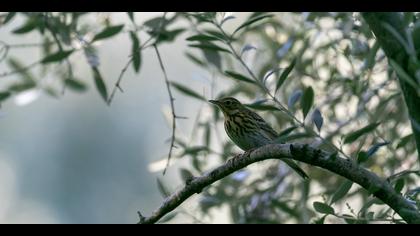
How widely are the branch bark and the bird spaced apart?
9.31ft

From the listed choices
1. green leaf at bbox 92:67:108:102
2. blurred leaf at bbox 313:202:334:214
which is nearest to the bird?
green leaf at bbox 92:67:108:102

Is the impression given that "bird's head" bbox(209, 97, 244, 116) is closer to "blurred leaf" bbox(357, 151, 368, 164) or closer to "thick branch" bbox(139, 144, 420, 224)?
"thick branch" bbox(139, 144, 420, 224)

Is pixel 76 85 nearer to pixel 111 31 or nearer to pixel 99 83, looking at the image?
pixel 99 83

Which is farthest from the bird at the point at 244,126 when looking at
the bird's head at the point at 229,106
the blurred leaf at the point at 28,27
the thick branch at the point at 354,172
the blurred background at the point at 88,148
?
the blurred background at the point at 88,148

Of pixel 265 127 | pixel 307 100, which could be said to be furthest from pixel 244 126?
pixel 307 100

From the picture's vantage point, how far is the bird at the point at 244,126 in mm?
6625

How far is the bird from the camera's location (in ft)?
21.7

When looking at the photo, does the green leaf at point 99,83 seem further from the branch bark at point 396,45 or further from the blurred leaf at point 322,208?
the branch bark at point 396,45

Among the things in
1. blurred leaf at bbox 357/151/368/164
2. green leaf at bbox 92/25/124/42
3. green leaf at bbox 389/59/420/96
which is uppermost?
green leaf at bbox 92/25/124/42

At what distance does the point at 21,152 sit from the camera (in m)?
12.8

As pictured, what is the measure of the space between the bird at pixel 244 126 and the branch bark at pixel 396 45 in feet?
9.31
